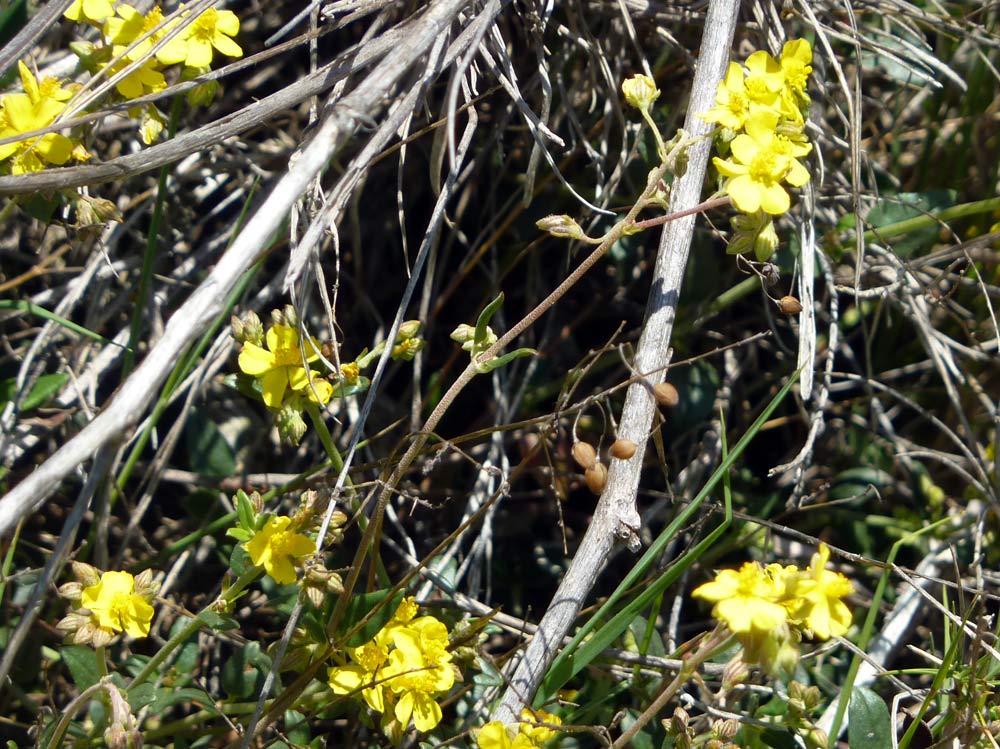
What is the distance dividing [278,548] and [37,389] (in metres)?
0.75

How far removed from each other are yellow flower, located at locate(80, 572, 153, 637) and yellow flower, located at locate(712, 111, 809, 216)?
3.49 ft

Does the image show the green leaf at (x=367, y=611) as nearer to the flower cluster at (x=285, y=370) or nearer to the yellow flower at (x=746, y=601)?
the flower cluster at (x=285, y=370)

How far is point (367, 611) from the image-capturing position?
57.9 inches

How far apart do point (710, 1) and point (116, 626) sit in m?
1.41

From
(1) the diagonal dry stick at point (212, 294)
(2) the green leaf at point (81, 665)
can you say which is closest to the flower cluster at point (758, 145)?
(1) the diagonal dry stick at point (212, 294)

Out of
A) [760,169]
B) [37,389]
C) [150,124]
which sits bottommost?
[37,389]

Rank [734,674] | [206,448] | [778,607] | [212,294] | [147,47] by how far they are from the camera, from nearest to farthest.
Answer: [212,294], [778,607], [734,674], [147,47], [206,448]

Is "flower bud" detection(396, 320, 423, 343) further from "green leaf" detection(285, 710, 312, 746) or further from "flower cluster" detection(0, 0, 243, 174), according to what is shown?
"green leaf" detection(285, 710, 312, 746)

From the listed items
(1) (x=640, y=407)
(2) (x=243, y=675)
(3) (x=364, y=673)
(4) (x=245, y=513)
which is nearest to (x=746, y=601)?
(1) (x=640, y=407)

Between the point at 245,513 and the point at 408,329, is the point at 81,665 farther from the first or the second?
the point at 408,329

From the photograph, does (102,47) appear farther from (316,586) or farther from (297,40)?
(316,586)

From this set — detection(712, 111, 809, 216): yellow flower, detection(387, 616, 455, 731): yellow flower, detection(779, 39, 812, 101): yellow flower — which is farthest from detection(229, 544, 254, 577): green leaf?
detection(779, 39, 812, 101): yellow flower

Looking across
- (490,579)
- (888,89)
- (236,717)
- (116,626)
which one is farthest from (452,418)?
(888,89)

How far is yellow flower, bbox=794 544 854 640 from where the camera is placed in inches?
46.7
